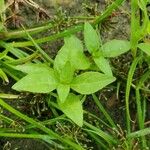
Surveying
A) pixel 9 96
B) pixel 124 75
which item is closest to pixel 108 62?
pixel 124 75

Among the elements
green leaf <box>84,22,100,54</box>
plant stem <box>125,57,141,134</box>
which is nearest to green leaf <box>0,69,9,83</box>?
green leaf <box>84,22,100,54</box>

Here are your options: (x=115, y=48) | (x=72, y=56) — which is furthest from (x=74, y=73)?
(x=115, y=48)

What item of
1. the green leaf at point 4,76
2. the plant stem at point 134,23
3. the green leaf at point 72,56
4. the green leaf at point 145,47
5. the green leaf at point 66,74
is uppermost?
the plant stem at point 134,23

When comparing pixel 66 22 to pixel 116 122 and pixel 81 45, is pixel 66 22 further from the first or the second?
pixel 116 122

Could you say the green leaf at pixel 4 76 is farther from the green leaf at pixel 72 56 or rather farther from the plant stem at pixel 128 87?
the plant stem at pixel 128 87

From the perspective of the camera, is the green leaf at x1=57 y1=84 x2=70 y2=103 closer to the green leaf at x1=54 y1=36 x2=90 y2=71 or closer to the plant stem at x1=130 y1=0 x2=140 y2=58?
the green leaf at x1=54 y1=36 x2=90 y2=71

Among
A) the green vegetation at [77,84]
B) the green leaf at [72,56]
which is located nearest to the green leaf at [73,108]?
the green vegetation at [77,84]

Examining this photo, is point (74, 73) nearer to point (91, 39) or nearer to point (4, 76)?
point (91, 39)
